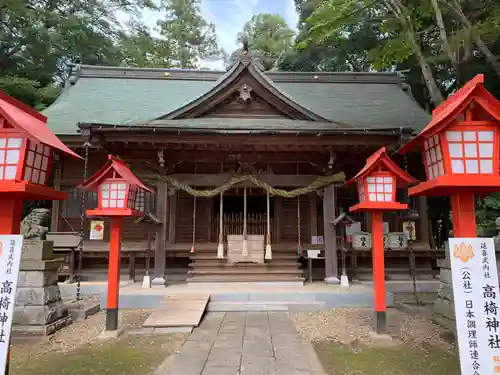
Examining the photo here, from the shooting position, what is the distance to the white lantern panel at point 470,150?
Result: 384cm

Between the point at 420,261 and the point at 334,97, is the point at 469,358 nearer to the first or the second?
the point at 420,261

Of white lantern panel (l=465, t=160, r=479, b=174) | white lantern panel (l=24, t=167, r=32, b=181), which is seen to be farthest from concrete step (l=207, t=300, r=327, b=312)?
white lantern panel (l=24, t=167, r=32, b=181)

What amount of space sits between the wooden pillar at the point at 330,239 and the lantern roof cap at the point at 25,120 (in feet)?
21.5

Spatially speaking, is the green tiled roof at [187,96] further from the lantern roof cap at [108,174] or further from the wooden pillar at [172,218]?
the lantern roof cap at [108,174]

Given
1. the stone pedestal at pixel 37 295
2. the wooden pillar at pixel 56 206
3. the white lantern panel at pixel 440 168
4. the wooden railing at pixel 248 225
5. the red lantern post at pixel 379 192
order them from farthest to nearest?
the wooden railing at pixel 248 225
the wooden pillar at pixel 56 206
the red lantern post at pixel 379 192
the stone pedestal at pixel 37 295
the white lantern panel at pixel 440 168

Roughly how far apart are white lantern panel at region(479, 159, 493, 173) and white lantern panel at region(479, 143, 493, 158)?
6 cm

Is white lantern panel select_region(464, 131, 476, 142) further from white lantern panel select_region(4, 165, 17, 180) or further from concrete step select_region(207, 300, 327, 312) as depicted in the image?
white lantern panel select_region(4, 165, 17, 180)

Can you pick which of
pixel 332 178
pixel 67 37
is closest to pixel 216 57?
pixel 67 37

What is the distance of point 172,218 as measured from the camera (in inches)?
404

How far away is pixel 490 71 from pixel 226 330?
49.1 ft

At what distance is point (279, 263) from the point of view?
30.2 feet

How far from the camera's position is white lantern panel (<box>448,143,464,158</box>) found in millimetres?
3854

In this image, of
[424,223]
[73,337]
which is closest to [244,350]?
[73,337]

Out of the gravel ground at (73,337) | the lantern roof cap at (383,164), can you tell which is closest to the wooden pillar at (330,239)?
the lantern roof cap at (383,164)
